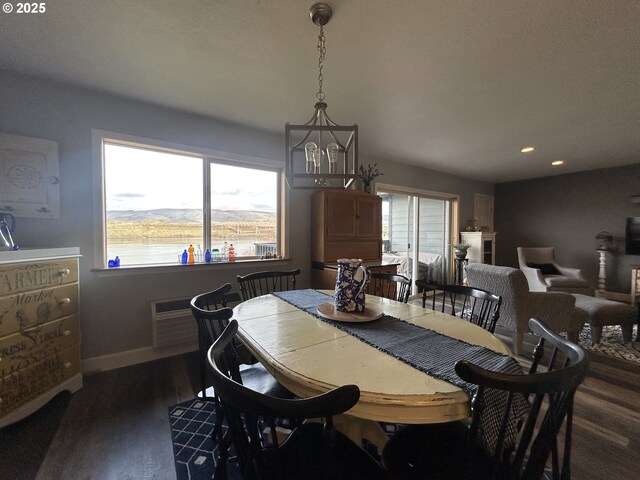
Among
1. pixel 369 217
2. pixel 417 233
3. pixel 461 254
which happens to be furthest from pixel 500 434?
pixel 461 254

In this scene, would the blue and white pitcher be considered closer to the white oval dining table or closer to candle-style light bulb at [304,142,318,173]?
the white oval dining table

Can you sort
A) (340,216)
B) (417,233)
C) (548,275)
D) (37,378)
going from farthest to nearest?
(417,233) → (548,275) → (340,216) → (37,378)

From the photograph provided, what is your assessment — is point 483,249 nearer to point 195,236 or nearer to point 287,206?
point 287,206

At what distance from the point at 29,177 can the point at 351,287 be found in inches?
101

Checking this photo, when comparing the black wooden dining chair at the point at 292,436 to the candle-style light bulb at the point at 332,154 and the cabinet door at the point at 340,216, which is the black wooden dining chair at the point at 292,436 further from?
the cabinet door at the point at 340,216

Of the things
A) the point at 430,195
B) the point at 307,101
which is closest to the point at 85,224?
the point at 307,101

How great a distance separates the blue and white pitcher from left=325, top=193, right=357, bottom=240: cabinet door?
1.83m

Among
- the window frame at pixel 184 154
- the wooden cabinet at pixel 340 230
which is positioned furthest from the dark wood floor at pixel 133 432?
the wooden cabinet at pixel 340 230

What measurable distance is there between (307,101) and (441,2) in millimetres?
1340

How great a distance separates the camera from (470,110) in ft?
8.77

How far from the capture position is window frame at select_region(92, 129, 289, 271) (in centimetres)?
238

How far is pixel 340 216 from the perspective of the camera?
11.3 ft

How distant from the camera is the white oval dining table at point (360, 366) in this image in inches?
31.1

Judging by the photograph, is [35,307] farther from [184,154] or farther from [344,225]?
[344,225]
